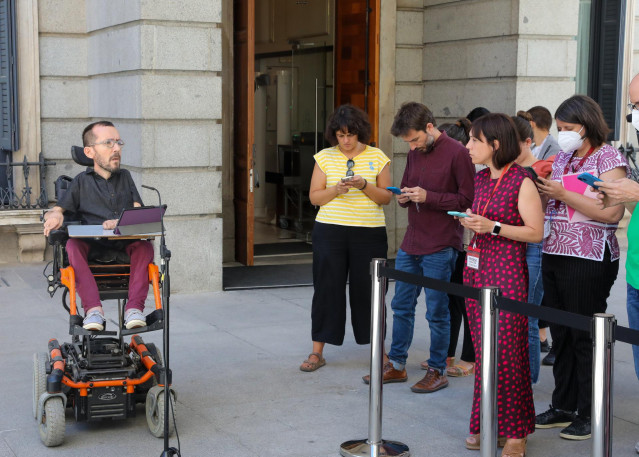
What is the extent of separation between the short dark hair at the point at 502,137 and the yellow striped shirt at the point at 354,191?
1601 millimetres

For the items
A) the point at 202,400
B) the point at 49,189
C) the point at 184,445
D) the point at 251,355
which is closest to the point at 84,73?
the point at 49,189

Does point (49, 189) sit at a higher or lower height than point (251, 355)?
higher

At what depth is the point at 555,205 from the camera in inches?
216

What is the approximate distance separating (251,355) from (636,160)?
718 centimetres

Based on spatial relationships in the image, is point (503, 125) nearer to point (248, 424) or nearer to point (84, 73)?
point (248, 424)

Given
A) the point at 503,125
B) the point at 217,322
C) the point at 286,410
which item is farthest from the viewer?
the point at 217,322

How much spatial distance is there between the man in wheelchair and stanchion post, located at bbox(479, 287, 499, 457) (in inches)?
80.7

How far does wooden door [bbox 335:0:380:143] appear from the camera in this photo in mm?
11625

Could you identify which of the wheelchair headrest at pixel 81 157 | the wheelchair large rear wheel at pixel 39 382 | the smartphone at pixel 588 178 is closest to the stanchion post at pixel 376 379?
the smartphone at pixel 588 178

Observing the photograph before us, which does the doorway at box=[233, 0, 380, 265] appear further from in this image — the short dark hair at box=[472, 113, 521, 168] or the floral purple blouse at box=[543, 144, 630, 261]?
the short dark hair at box=[472, 113, 521, 168]

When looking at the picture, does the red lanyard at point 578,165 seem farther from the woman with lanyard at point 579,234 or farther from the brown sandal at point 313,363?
the brown sandal at point 313,363

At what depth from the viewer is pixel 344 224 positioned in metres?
6.75

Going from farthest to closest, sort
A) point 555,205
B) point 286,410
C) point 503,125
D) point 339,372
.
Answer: point 339,372 → point 286,410 → point 555,205 → point 503,125

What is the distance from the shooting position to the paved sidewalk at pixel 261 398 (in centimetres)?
533
